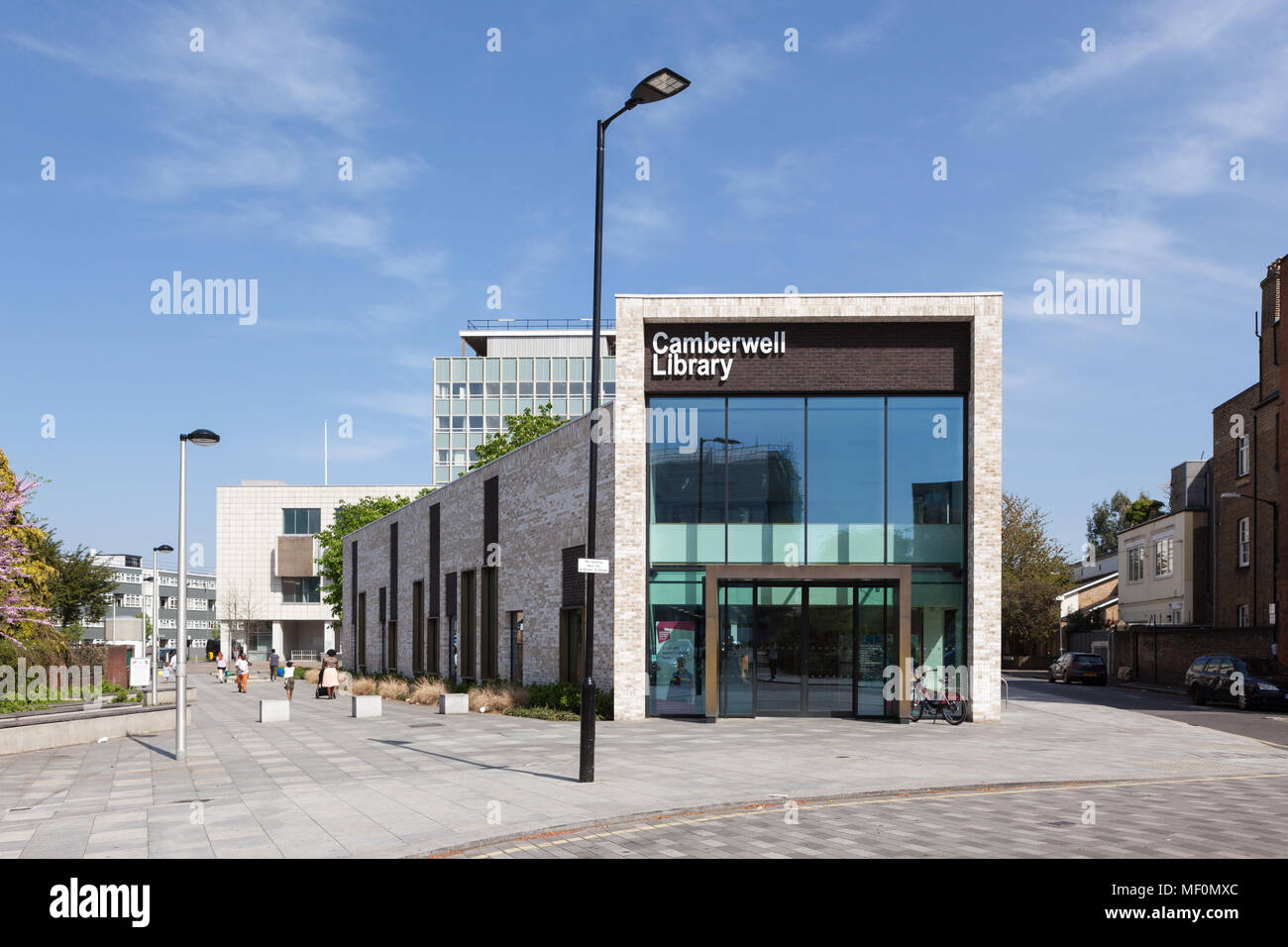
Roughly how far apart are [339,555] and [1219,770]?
64.8 meters

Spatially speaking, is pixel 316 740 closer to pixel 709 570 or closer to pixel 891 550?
pixel 709 570

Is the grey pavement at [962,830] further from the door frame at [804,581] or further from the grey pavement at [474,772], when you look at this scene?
the door frame at [804,581]

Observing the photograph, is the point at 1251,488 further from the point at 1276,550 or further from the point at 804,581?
the point at 804,581

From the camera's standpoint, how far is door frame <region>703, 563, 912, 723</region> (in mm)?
24938

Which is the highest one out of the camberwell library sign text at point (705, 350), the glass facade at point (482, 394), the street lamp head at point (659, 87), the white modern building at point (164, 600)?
the glass facade at point (482, 394)

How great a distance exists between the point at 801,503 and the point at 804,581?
1803 mm

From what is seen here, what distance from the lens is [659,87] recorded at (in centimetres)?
1401

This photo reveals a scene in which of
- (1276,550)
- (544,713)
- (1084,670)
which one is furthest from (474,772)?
(1084,670)

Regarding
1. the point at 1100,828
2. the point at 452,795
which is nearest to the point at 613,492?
the point at 452,795

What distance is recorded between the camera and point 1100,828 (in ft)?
37.8

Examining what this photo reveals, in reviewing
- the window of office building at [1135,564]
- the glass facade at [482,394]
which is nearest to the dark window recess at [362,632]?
the window of office building at [1135,564]

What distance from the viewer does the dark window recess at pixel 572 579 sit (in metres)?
29.0

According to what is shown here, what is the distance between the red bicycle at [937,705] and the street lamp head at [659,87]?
51.7 feet
